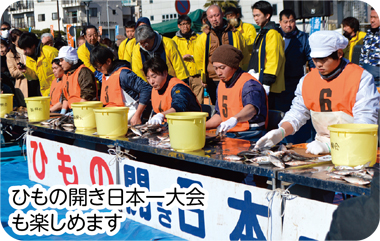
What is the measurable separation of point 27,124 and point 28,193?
4.14 ft

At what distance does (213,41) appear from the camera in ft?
18.5

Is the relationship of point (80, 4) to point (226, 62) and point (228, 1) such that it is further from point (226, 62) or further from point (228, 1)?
point (226, 62)

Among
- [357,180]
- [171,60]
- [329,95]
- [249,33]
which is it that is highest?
[249,33]

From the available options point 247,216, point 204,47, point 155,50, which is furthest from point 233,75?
point 204,47

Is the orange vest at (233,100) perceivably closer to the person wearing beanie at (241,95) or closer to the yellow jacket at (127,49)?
the person wearing beanie at (241,95)

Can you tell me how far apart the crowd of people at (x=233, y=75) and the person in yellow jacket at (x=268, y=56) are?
1cm

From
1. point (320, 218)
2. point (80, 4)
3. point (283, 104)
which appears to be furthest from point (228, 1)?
point (320, 218)

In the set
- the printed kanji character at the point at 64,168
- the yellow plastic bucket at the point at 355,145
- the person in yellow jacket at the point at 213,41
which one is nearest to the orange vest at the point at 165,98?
the printed kanji character at the point at 64,168

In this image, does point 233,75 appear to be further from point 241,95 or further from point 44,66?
point 44,66

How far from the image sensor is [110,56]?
4680mm

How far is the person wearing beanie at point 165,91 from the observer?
3.91 metres

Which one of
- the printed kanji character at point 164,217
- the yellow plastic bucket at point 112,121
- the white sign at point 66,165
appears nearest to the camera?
the printed kanji character at point 164,217

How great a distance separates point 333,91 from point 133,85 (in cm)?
239

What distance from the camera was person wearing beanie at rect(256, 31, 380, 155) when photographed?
2.74 meters
